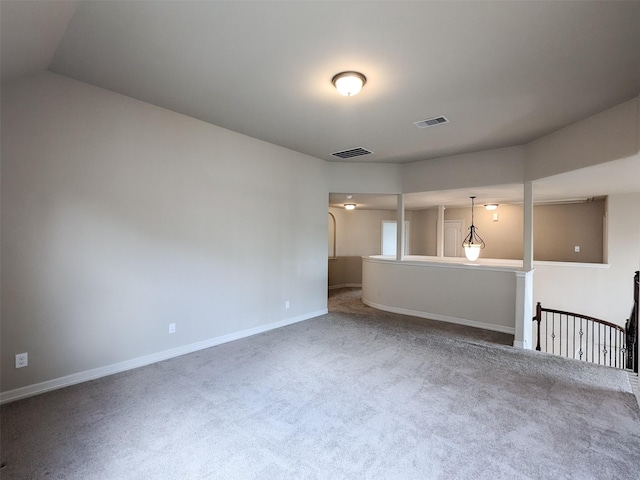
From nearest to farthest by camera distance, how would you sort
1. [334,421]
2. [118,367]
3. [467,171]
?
[334,421]
[118,367]
[467,171]

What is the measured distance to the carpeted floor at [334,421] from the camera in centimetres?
190

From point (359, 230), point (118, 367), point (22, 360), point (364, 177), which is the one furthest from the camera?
point (359, 230)

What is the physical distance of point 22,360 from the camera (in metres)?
2.67

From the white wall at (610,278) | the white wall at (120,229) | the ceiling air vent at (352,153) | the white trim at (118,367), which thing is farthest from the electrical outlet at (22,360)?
the white wall at (610,278)

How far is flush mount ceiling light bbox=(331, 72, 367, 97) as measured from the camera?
2684 millimetres

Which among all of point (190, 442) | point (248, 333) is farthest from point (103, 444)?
point (248, 333)

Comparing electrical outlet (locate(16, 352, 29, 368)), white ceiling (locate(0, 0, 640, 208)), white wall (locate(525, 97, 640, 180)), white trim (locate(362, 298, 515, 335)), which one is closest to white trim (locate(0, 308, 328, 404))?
electrical outlet (locate(16, 352, 29, 368))

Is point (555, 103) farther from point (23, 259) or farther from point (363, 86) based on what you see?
point (23, 259)

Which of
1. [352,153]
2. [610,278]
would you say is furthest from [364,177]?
[610,278]

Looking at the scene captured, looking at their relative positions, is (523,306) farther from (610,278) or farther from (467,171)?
(610,278)

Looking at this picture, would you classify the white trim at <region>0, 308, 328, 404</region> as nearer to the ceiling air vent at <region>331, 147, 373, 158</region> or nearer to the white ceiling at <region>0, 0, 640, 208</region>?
the white ceiling at <region>0, 0, 640, 208</region>

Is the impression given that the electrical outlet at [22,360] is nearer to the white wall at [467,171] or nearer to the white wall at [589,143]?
the white wall at [467,171]

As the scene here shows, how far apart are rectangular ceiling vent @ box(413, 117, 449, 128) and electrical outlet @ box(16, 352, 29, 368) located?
460cm

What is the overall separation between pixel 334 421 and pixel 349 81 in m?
2.80
